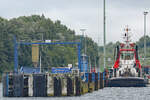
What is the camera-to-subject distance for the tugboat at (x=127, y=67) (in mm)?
92938

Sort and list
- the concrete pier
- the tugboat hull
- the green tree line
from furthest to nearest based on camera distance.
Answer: the green tree line, the tugboat hull, the concrete pier

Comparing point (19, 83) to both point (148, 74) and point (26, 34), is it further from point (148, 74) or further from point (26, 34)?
point (26, 34)

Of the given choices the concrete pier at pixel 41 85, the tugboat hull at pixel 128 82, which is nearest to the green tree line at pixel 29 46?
the tugboat hull at pixel 128 82

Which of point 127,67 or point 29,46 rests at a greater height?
point 29,46

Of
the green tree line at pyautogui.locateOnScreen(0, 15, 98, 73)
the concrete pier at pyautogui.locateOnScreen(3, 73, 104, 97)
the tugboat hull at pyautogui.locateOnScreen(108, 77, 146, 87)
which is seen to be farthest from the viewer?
the green tree line at pyautogui.locateOnScreen(0, 15, 98, 73)

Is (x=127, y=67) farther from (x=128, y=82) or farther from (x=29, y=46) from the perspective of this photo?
(x=29, y=46)

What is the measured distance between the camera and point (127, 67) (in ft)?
314

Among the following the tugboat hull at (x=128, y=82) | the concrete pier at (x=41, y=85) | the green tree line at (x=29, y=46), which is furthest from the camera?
the green tree line at (x=29, y=46)

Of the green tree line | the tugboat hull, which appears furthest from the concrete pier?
the green tree line

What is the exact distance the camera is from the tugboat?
92938 mm

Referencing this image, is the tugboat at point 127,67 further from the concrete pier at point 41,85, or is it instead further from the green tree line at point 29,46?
the green tree line at point 29,46

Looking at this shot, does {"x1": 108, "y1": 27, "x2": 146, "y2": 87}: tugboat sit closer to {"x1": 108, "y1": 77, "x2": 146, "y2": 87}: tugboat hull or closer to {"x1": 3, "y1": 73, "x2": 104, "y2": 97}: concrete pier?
{"x1": 108, "y1": 77, "x2": 146, "y2": 87}: tugboat hull

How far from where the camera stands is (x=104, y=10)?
3863 inches

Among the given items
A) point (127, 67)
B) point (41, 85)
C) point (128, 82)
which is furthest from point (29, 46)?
point (41, 85)
